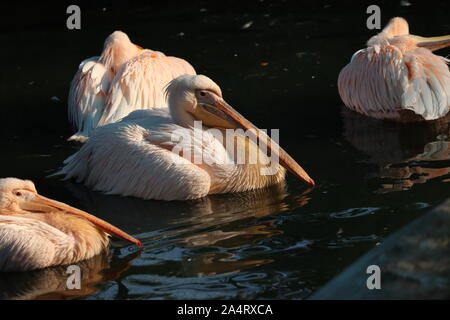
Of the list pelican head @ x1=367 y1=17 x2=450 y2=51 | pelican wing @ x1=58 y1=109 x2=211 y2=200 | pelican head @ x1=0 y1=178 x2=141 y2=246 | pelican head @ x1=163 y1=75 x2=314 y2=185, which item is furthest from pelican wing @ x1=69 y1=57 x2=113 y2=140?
pelican head @ x1=367 y1=17 x2=450 y2=51

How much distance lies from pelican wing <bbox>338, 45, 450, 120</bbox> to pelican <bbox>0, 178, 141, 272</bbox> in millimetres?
2946

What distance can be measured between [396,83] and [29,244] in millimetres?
3522

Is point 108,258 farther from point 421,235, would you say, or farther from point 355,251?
point 421,235

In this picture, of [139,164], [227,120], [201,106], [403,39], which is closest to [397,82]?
[403,39]

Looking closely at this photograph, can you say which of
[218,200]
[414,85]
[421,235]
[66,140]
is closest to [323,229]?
[218,200]

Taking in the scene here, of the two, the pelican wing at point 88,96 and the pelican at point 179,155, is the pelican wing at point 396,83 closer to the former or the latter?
the pelican at point 179,155

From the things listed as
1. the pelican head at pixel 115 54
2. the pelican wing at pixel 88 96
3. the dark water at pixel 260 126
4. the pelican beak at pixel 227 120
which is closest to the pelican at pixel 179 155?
the pelican beak at pixel 227 120

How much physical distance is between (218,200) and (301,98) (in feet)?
7.65

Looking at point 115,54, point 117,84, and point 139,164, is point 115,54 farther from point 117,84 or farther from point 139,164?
point 139,164

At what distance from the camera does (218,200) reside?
19.6 feet

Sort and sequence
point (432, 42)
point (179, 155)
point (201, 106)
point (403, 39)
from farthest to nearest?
point (432, 42), point (403, 39), point (201, 106), point (179, 155)

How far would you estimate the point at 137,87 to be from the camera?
722cm

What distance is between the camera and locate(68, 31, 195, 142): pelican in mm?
7180

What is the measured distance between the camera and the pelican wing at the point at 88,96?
725cm
